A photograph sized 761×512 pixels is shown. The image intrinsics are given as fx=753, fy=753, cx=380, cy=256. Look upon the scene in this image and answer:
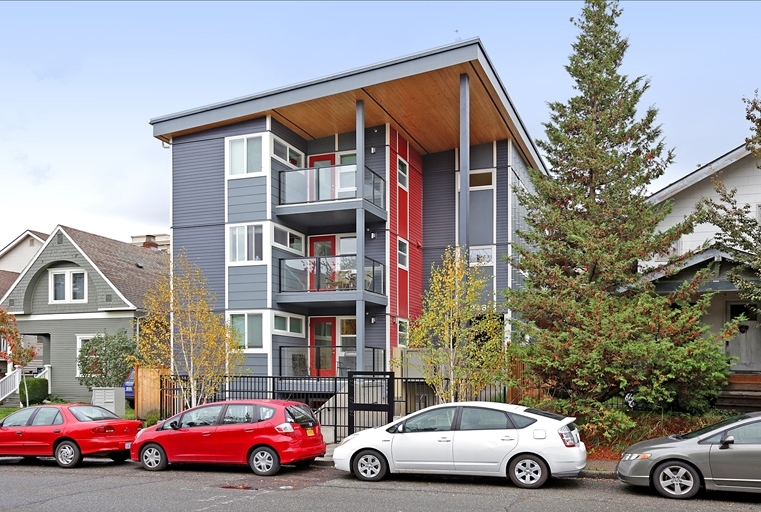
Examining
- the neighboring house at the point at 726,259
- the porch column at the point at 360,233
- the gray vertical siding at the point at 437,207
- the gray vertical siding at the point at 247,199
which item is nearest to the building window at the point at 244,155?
the gray vertical siding at the point at 247,199

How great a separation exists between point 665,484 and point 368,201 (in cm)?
1341

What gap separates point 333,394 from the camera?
2083 cm

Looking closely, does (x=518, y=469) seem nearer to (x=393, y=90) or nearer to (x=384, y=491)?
(x=384, y=491)

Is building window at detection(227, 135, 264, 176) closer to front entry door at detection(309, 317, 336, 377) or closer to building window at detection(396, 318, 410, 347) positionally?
front entry door at detection(309, 317, 336, 377)

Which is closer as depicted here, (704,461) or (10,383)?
(704,461)

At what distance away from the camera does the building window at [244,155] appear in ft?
77.2

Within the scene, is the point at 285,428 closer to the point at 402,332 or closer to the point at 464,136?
the point at 464,136

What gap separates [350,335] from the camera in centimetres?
2461

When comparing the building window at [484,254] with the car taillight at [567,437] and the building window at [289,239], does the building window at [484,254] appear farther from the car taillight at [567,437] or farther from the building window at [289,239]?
the car taillight at [567,437]

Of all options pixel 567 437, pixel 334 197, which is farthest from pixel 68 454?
pixel 334 197

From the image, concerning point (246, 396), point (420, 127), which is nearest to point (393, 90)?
point (420, 127)

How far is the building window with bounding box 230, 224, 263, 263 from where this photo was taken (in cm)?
2338

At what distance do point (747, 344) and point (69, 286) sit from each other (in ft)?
85.5

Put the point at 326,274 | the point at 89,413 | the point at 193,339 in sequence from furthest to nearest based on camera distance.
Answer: the point at 326,274, the point at 193,339, the point at 89,413
